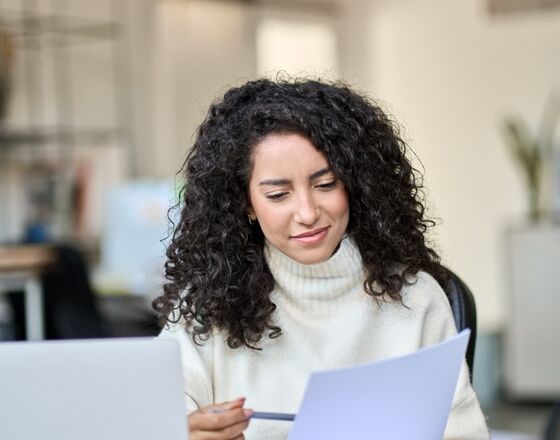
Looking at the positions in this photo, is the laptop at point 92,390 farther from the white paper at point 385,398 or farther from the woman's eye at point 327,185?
the woman's eye at point 327,185

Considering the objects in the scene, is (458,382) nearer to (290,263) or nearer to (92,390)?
(290,263)

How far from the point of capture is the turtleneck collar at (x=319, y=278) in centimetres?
141

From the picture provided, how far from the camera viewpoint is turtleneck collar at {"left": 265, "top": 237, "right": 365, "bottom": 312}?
4.64 ft

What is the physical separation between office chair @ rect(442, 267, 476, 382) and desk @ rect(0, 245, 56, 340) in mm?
2329

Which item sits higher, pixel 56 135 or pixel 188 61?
pixel 188 61

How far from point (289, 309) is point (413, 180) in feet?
0.80

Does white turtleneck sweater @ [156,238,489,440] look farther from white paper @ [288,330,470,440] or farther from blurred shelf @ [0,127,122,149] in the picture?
blurred shelf @ [0,127,122,149]

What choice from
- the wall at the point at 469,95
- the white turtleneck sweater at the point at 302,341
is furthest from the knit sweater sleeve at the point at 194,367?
the wall at the point at 469,95

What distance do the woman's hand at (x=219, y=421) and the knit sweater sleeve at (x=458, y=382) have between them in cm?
30

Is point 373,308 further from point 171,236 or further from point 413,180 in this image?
point 171,236

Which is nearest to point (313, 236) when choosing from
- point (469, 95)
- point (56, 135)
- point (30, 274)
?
point (30, 274)

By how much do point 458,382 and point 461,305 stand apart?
18 centimetres

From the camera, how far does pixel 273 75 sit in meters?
4.03

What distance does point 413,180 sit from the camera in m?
1.48
